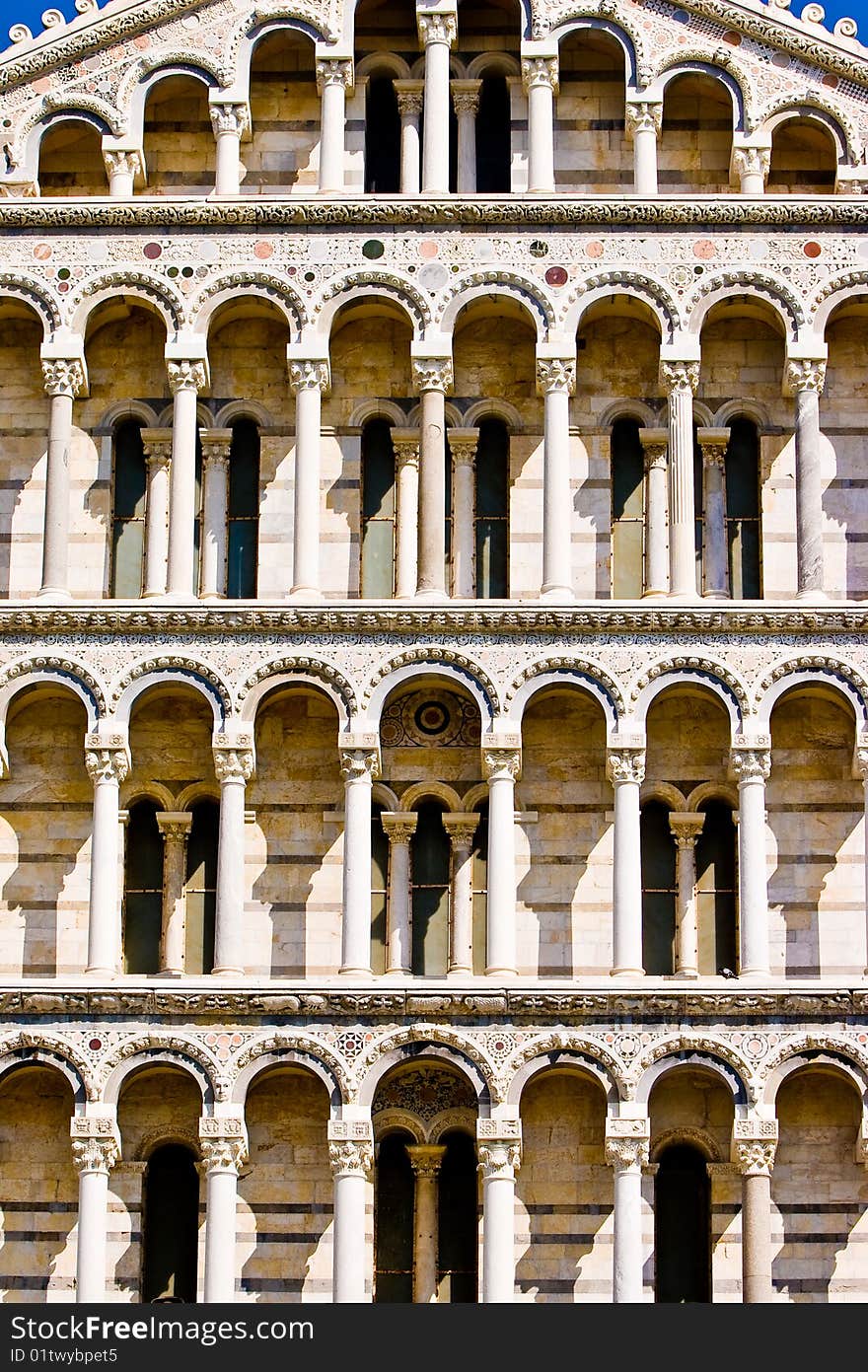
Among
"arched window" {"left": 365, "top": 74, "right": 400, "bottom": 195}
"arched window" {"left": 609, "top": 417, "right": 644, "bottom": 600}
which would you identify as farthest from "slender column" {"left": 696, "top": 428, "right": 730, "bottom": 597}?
"arched window" {"left": 365, "top": 74, "right": 400, "bottom": 195}

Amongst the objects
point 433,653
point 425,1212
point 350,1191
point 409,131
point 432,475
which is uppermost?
point 409,131

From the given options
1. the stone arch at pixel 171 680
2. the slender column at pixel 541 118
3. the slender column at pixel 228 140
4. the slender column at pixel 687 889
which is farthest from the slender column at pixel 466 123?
the slender column at pixel 687 889

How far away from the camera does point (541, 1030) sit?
30766 millimetres

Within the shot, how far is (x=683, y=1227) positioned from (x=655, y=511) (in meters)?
5.89

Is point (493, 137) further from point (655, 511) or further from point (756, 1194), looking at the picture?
point (756, 1194)

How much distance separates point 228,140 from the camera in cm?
3391

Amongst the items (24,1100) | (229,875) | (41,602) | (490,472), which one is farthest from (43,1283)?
(490,472)

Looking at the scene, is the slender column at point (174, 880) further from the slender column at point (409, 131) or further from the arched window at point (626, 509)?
the slender column at point (409, 131)

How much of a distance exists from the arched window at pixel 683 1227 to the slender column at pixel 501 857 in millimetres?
2018

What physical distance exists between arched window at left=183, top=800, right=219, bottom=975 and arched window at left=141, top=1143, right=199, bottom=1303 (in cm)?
157

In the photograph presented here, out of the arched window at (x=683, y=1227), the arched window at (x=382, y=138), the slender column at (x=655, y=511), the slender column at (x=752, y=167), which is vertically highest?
the arched window at (x=382, y=138)

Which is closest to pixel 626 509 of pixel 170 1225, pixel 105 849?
pixel 105 849

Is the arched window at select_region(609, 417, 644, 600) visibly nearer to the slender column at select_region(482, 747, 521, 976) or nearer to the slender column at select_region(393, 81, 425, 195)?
the slender column at select_region(482, 747, 521, 976)

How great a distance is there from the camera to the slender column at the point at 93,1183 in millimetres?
30500
